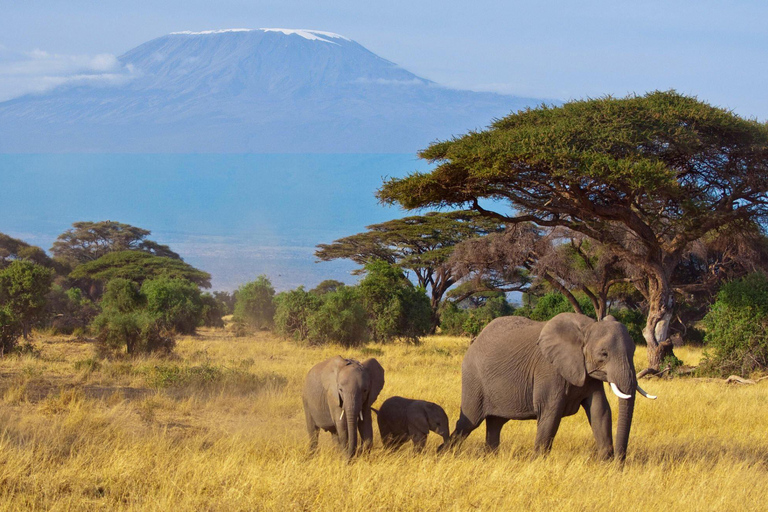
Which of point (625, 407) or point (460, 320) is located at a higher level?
point (460, 320)

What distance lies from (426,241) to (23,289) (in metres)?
19.6

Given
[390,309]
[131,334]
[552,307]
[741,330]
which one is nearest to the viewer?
[741,330]

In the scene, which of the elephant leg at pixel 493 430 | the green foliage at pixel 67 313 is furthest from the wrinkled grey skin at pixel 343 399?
the green foliage at pixel 67 313

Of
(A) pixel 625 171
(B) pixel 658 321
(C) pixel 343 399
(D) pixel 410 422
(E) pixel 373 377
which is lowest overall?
(D) pixel 410 422

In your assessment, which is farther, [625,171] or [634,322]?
[634,322]

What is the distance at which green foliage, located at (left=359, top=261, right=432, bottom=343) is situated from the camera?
25406 millimetres

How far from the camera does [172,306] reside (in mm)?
26891

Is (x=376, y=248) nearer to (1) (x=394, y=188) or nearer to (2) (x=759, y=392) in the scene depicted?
(1) (x=394, y=188)

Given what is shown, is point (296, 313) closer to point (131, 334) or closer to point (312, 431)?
point (131, 334)

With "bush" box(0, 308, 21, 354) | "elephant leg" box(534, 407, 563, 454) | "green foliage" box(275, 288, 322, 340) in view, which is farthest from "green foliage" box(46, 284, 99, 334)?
"elephant leg" box(534, 407, 563, 454)

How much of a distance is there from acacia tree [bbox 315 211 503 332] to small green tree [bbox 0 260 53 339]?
16.6 m

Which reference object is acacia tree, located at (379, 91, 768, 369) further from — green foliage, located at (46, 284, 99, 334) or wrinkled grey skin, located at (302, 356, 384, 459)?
green foliage, located at (46, 284, 99, 334)

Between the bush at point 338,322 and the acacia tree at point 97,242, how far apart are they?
94.8 ft

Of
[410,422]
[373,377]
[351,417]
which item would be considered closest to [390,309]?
[410,422]
